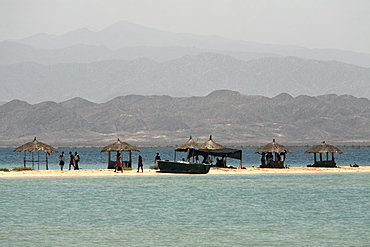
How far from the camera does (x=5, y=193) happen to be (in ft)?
132

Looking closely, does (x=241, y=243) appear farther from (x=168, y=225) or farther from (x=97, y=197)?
(x=97, y=197)

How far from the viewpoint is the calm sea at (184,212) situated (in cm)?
2381

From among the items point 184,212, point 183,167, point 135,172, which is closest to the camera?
point 184,212

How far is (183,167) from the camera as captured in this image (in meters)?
56.8

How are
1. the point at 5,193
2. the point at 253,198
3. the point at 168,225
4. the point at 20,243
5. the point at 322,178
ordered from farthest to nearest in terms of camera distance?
the point at 322,178
the point at 5,193
the point at 253,198
the point at 168,225
the point at 20,243

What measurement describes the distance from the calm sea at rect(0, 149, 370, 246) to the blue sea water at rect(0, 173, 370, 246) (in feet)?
0.11

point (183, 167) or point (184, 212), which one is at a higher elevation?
point (183, 167)

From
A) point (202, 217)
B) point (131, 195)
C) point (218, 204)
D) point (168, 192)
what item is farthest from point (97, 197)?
point (202, 217)

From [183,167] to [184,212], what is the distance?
25.5m

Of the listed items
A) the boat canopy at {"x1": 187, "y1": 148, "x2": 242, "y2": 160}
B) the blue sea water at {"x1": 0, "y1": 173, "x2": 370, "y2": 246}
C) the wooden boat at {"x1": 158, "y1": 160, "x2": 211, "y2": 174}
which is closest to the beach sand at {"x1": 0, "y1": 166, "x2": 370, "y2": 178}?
the wooden boat at {"x1": 158, "y1": 160, "x2": 211, "y2": 174}

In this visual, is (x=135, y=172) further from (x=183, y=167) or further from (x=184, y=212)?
(x=184, y=212)

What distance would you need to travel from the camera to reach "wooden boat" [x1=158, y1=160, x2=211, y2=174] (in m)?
56.6

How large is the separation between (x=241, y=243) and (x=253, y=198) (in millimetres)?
15032

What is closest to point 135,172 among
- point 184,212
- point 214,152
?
point 214,152
